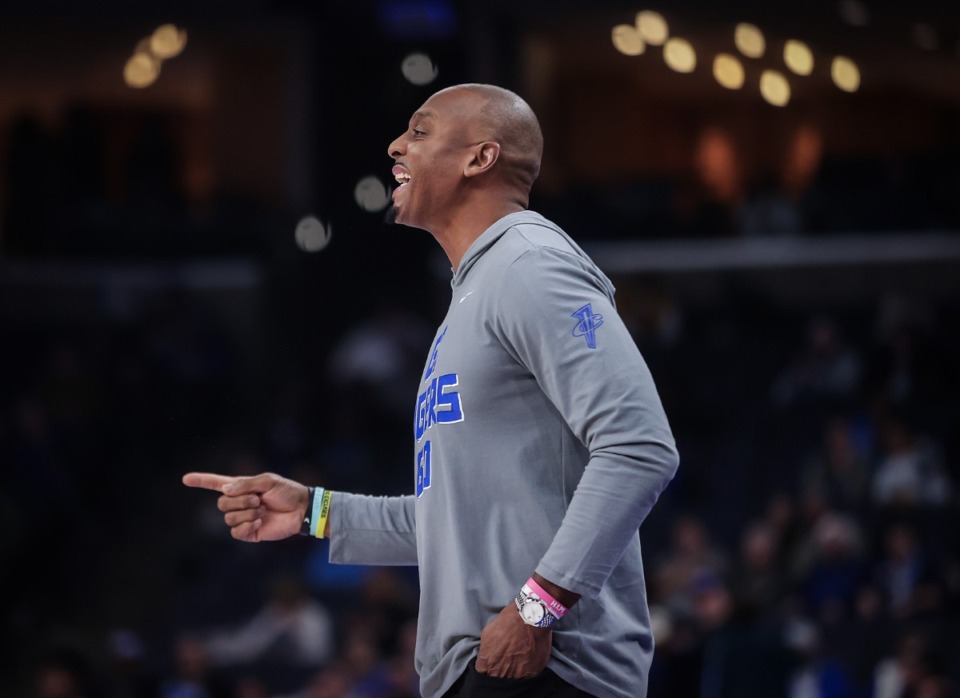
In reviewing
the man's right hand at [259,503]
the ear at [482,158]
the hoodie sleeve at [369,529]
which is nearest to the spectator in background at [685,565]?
the hoodie sleeve at [369,529]

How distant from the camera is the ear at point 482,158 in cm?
239

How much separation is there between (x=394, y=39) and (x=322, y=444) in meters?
4.87

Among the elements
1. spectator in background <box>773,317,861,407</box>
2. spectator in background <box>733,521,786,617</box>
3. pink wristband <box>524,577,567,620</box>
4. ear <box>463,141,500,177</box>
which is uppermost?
ear <box>463,141,500,177</box>

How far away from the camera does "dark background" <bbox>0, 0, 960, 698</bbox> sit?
826 centimetres

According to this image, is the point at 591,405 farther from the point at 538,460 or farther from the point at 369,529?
the point at 369,529

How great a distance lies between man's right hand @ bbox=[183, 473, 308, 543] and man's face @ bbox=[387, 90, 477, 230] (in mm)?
546

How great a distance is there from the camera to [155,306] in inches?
498

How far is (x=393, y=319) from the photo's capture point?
41.0 ft

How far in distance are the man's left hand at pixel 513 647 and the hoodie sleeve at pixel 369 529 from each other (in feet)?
1.71

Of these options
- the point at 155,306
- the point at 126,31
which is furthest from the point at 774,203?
the point at 126,31

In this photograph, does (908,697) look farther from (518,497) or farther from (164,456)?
(164,456)

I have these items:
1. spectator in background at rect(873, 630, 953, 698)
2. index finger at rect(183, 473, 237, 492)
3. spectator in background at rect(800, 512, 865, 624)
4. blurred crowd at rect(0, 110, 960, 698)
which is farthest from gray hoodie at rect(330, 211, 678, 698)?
spectator in background at rect(800, 512, 865, 624)

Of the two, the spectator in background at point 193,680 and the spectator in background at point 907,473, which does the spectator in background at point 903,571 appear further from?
the spectator in background at point 193,680

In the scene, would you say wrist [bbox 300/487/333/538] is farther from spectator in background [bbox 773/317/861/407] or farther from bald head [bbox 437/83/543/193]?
spectator in background [bbox 773/317/861/407]
